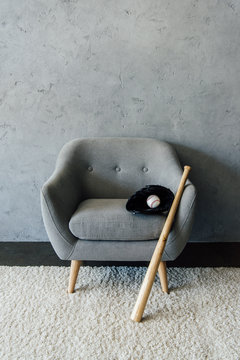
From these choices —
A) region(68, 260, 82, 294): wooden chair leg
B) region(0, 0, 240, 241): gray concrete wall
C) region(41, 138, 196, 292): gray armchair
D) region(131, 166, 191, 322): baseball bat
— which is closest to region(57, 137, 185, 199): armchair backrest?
region(41, 138, 196, 292): gray armchair

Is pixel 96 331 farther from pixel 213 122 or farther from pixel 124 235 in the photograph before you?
pixel 213 122

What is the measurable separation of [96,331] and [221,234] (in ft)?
4.28

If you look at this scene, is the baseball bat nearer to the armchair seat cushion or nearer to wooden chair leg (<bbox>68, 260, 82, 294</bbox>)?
the armchair seat cushion

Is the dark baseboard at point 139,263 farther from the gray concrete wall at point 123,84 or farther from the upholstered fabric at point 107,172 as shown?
the upholstered fabric at point 107,172

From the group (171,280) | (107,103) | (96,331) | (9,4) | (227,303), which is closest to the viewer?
(96,331)

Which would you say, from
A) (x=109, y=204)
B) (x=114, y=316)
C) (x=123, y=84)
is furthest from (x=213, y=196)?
(x=114, y=316)

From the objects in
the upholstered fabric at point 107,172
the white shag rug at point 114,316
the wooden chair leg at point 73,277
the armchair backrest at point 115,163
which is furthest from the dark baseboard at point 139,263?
the armchair backrest at point 115,163

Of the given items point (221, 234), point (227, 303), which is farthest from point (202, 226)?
point (227, 303)

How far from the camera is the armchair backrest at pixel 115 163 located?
1.93 metres

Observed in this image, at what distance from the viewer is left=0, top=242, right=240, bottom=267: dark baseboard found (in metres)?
1.91

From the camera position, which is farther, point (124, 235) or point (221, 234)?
point (221, 234)

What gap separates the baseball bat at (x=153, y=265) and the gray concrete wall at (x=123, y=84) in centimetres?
68

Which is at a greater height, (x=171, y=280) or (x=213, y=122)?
(x=213, y=122)

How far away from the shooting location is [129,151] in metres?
1.93
